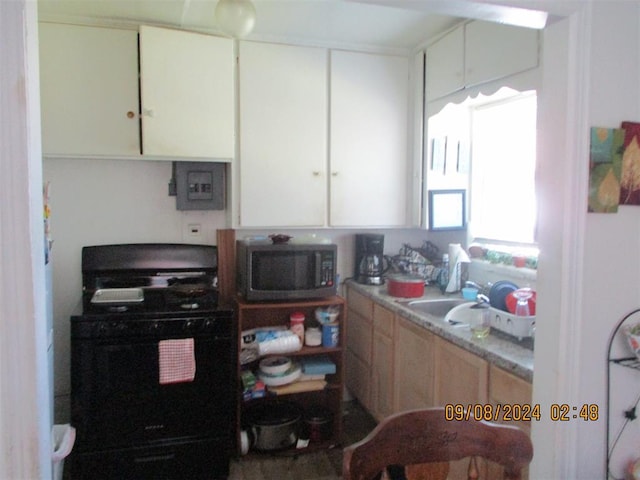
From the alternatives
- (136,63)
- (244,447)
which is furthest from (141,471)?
(136,63)

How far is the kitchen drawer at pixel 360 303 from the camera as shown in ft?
8.91

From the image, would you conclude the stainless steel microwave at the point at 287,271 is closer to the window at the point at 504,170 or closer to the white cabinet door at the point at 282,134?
the white cabinet door at the point at 282,134

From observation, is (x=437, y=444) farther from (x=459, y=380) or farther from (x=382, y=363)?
(x=382, y=363)

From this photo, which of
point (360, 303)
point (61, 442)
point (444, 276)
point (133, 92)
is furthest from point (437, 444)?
point (133, 92)

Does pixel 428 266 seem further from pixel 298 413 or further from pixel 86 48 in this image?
pixel 86 48

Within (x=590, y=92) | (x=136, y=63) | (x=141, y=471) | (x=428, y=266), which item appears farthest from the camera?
(x=428, y=266)

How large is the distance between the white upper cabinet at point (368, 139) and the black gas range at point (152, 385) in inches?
39.5

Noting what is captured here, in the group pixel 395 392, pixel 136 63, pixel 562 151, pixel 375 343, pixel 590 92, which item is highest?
pixel 136 63

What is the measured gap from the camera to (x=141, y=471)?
222 centimetres

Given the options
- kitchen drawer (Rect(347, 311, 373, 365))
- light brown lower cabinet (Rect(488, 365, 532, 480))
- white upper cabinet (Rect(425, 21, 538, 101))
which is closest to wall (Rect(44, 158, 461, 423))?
kitchen drawer (Rect(347, 311, 373, 365))

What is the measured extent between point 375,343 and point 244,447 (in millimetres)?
887

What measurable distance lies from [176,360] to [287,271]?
0.70 metres

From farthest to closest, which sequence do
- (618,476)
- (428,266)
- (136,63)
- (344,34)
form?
(428,266) → (344,34) → (136,63) → (618,476)

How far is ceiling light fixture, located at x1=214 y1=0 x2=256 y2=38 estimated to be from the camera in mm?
1774
